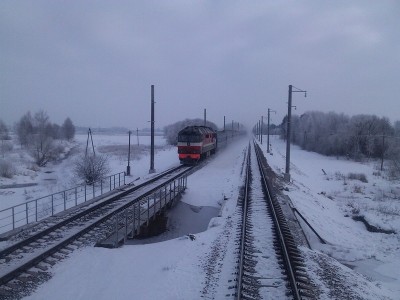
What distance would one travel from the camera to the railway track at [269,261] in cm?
729

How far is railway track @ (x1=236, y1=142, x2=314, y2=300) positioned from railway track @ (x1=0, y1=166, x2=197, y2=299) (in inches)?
181

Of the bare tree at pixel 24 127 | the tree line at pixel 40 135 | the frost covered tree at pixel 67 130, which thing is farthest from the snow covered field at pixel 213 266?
the frost covered tree at pixel 67 130

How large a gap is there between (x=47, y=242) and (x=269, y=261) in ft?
20.9

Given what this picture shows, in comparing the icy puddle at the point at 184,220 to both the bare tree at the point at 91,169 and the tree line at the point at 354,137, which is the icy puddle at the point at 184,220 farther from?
the tree line at the point at 354,137

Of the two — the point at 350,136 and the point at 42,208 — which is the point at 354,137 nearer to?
the point at 350,136

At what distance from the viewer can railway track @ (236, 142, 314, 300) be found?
729 cm

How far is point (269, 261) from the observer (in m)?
9.09

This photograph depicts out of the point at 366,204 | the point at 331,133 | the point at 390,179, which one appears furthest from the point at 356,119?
the point at 366,204

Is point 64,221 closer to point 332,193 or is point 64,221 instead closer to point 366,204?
point 366,204

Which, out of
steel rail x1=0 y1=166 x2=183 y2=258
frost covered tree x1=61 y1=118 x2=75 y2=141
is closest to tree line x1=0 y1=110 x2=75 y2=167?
frost covered tree x1=61 y1=118 x2=75 y2=141

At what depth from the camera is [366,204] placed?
21.9 metres

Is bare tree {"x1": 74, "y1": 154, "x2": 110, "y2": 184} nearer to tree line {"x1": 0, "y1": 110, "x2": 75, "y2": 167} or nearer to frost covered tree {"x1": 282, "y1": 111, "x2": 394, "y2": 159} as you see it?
tree line {"x1": 0, "y1": 110, "x2": 75, "y2": 167}

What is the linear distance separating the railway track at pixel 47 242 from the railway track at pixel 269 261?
461 cm

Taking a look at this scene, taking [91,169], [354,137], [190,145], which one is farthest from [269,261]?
[354,137]
